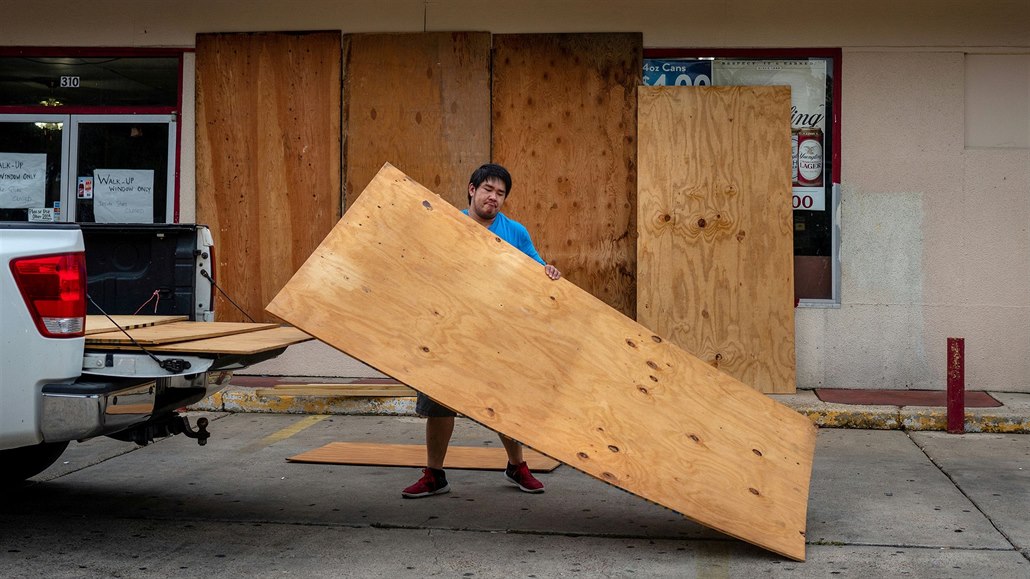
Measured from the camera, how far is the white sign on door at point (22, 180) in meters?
10.8

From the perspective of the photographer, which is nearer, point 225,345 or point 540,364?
point 225,345

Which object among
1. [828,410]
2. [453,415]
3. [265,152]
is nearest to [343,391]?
[265,152]

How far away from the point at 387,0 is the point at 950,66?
542cm

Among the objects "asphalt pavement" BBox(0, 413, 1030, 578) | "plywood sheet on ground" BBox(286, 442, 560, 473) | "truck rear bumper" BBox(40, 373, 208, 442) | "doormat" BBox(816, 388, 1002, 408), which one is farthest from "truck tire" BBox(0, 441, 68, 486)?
"doormat" BBox(816, 388, 1002, 408)

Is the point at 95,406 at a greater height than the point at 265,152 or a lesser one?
lesser

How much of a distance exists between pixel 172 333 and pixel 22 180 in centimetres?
676

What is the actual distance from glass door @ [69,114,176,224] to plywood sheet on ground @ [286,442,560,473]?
4297mm

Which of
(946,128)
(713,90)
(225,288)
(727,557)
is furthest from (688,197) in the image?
(727,557)

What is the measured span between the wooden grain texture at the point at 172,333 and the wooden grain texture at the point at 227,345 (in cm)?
2

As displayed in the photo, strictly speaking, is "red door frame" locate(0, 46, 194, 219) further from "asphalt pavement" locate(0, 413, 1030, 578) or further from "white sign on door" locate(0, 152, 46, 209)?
"asphalt pavement" locate(0, 413, 1030, 578)

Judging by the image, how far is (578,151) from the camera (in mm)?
10141

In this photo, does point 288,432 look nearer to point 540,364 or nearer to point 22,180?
point 540,364

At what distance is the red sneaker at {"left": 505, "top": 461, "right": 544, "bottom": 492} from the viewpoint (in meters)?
6.29

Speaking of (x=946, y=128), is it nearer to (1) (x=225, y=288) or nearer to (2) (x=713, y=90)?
(2) (x=713, y=90)
